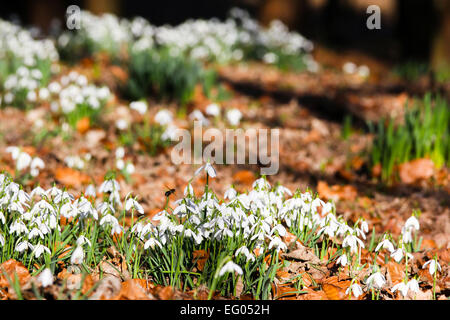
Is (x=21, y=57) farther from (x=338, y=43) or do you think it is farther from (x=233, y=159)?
(x=338, y=43)

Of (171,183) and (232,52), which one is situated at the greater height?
(232,52)

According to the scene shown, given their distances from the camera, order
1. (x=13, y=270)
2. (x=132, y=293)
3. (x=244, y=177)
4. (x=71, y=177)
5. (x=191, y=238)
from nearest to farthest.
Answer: (x=132, y=293), (x=13, y=270), (x=191, y=238), (x=71, y=177), (x=244, y=177)

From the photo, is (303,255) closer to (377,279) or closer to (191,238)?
(377,279)

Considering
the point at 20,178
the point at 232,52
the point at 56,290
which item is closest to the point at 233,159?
the point at 20,178

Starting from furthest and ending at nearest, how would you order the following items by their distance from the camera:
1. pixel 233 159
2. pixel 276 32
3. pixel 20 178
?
pixel 276 32 < pixel 233 159 < pixel 20 178

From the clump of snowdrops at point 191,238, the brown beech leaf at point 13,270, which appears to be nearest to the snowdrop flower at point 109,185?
the clump of snowdrops at point 191,238

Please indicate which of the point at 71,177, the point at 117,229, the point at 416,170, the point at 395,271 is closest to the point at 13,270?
the point at 117,229

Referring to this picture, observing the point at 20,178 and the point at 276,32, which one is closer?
the point at 20,178

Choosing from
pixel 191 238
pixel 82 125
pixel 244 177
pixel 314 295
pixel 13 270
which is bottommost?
pixel 314 295
